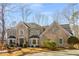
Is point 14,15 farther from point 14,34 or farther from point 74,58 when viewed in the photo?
point 74,58

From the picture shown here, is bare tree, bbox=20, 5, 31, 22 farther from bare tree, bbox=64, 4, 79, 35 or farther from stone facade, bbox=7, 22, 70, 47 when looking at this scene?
bare tree, bbox=64, 4, 79, 35

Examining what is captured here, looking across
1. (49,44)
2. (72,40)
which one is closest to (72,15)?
(72,40)

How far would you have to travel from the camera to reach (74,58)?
2.68m

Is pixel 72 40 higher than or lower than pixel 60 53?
higher

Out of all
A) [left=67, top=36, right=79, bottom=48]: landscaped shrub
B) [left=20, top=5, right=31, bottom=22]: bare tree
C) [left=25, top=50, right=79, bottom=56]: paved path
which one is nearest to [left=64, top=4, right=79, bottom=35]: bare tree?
[left=67, top=36, right=79, bottom=48]: landscaped shrub

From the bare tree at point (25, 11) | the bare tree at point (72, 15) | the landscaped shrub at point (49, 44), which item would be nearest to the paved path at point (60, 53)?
the landscaped shrub at point (49, 44)

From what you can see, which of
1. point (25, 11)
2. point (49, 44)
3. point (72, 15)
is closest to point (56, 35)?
point (49, 44)

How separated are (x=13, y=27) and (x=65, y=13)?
19.3 inches

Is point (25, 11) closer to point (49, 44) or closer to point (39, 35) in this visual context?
point (39, 35)

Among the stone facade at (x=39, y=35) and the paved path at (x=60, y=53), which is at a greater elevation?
the stone facade at (x=39, y=35)

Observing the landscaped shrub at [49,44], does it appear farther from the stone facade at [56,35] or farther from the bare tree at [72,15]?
the bare tree at [72,15]

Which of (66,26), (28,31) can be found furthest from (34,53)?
(66,26)

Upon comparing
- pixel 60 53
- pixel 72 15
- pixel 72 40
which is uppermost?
pixel 72 15

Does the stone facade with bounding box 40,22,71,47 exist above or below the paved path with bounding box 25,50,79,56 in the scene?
above
